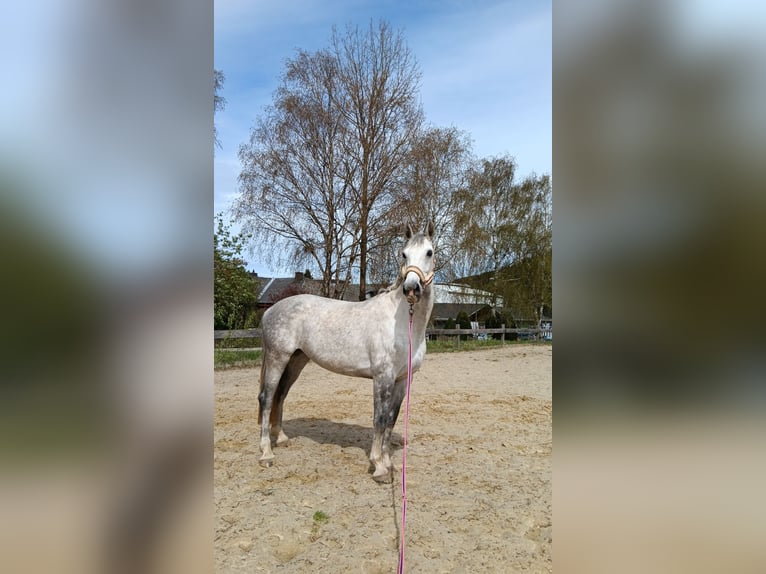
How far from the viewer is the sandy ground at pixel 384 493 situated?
254 centimetres

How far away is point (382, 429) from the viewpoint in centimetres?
382

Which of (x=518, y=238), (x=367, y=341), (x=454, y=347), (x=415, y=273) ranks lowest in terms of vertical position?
(x=454, y=347)

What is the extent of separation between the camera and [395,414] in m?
4.02

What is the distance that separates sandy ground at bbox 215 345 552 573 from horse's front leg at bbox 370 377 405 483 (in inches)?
4.4

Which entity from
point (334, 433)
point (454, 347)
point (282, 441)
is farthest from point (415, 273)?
point (454, 347)

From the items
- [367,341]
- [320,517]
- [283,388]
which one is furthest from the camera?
[283,388]

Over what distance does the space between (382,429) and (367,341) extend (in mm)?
767

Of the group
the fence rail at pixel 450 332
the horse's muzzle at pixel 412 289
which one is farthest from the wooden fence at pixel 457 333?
the horse's muzzle at pixel 412 289

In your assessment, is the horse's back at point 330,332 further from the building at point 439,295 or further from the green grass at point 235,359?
the building at point 439,295

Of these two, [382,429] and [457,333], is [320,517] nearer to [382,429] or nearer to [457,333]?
[382,429]

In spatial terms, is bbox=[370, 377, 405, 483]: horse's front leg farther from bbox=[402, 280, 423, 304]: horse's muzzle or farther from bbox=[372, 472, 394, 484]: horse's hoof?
bbox=[402, 280, 423, 304]: horse's muzzle

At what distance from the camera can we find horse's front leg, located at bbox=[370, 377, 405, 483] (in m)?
3.74
